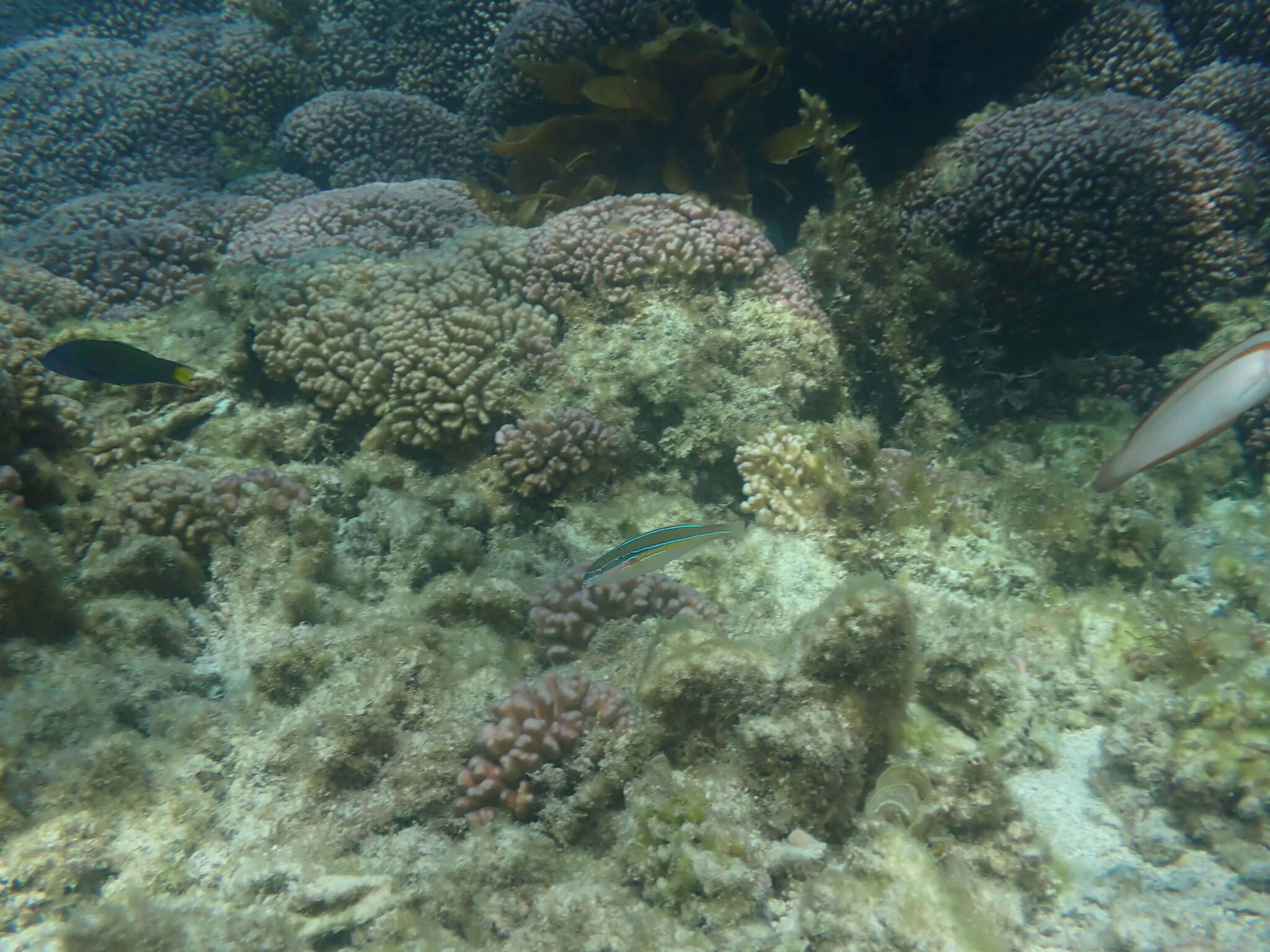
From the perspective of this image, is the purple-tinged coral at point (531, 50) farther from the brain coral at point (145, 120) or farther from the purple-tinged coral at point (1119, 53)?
the brain coral at point (145, 120)

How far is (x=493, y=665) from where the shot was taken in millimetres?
2779

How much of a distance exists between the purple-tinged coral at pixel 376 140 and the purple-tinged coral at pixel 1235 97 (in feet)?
23.8

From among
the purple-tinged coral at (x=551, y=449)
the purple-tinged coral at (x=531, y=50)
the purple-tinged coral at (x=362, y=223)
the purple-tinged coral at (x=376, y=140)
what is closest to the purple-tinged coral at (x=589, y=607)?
the purple-tinged coral at (x=551, y=449)

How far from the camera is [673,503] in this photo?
385 cm

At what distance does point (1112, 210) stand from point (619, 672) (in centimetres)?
450

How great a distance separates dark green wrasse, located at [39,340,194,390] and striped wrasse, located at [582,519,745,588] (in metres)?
2.54

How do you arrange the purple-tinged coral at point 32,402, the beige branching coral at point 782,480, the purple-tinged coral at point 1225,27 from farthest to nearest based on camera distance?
the purple-tinged coral at point 1225,27, the beige branching coral at point 782,480, the purple-tinged coral at point 32,402

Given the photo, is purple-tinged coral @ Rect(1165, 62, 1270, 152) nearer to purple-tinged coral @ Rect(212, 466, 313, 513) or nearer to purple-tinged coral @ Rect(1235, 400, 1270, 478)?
purple-tinged coral @ Rect(1235, 400, 1270, 478)

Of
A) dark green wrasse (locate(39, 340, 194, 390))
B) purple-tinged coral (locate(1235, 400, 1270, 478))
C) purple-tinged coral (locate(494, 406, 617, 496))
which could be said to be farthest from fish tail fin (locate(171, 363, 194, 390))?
purple-tinged coral (locate(1235, 400, 1270, 478))

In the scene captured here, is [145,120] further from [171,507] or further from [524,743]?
[524,743]

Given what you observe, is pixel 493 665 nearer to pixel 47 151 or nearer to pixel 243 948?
pixel 243 948

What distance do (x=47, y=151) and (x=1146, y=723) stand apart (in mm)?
13552

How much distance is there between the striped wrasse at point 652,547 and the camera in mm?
2520

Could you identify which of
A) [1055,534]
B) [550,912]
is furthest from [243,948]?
[1055,534]
